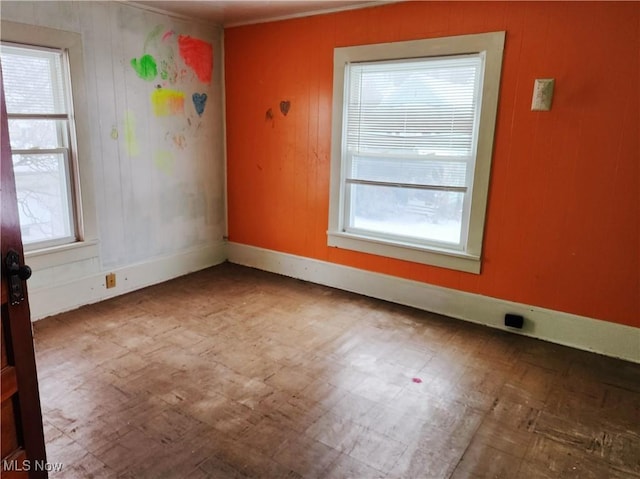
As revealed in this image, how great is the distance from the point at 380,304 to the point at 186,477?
2.34 metres

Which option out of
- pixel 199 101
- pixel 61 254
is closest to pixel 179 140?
pixel 199 101

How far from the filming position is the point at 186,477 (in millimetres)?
1927

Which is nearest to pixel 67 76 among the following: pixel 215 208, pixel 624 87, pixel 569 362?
pixel 215 208

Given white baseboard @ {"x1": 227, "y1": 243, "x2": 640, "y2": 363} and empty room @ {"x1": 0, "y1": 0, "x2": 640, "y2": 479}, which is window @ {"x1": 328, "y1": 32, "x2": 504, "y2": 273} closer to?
empty room @ {"x1": 0, "y1": 0, "x2": 640, "y2": 479}

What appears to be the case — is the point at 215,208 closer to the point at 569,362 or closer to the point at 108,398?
the point at 108,398

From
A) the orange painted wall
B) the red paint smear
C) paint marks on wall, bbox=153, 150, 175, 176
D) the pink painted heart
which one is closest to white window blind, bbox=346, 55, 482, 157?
the orange painted wall

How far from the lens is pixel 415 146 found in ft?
11.9

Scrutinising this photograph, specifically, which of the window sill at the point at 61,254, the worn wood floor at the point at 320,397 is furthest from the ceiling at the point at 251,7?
the worn wood floor at the point at 320,397

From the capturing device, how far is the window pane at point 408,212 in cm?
359

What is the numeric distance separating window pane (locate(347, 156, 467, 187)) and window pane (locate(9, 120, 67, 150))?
2.38 m

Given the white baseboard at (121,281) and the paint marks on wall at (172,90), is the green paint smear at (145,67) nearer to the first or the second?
the paint marks on wall at (172,90)

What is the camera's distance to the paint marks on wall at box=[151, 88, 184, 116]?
4062mm

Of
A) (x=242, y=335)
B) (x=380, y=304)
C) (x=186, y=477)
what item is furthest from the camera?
(x=380, y=304)

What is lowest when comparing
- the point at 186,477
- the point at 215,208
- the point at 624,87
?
the point at 186,477
